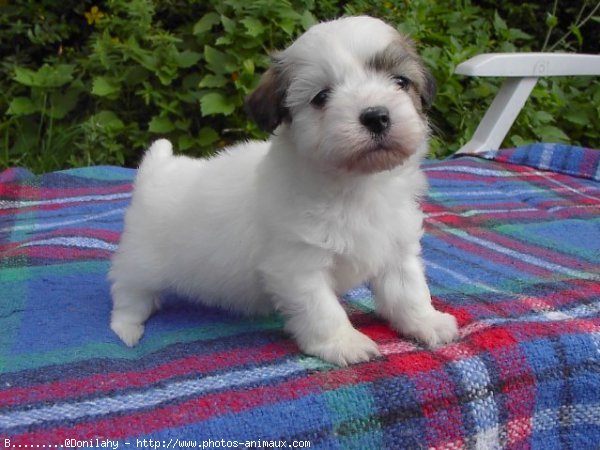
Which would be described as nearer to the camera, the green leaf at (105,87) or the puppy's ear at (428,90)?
the puppy's ear at (428,90)

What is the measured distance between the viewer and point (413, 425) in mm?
2070

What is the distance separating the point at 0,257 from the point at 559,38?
228 inches

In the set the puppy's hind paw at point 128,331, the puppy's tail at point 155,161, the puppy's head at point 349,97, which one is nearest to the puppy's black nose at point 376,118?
the puppy's head at point 349,97

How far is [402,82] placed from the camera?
236 cm

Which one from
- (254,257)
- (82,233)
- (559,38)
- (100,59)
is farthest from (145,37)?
(559,38)

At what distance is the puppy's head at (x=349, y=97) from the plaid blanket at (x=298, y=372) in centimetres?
69

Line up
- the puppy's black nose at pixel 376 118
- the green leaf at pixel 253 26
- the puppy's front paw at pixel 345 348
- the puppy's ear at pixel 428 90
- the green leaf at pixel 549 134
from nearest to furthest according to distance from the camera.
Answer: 1. the puppy's black nose at pixel 376 118
2. the puppy's front paw at pixel 345 348
3. the puppy's ear at pixel 428 90
4. the green leaf at pixel 253 26
5. the green leaf at pixel 549 134

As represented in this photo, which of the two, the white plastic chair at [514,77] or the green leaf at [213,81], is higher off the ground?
the white plastic chair at [514,77]

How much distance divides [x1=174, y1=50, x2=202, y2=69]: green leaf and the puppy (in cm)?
291

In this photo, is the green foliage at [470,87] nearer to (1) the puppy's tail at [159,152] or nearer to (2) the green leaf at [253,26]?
(2) the green leaf at [253,26]

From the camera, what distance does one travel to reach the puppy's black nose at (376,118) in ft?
6.88

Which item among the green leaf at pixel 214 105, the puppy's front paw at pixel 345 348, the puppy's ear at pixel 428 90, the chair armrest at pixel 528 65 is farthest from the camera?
the green leaf at pixel 214 105

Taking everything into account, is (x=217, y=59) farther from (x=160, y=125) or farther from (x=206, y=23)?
(x=160, y=125)

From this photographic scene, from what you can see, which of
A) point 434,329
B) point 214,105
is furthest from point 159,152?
point 214,105
